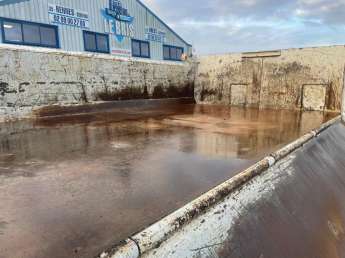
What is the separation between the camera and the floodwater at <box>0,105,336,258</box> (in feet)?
4.36

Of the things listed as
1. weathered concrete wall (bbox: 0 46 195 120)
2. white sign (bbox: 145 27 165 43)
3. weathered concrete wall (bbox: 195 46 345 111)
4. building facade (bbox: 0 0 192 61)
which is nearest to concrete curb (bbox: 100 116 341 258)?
weathered concrete wall (bbox: 0 46 195 120)

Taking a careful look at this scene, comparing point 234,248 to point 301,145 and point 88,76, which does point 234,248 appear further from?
point 88,76

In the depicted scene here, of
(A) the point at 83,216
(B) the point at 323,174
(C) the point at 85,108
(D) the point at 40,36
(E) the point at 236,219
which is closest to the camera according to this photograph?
(A) the point at 83,216

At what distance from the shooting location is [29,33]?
9328 mm

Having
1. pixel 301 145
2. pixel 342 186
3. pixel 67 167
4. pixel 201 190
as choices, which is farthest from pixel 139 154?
pixel 342 186

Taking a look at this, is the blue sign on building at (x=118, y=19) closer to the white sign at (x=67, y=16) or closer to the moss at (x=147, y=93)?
the white sign at (x=67, y=16)

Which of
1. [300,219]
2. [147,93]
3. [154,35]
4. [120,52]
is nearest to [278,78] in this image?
[147,93]

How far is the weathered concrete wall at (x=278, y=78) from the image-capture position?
654 cm

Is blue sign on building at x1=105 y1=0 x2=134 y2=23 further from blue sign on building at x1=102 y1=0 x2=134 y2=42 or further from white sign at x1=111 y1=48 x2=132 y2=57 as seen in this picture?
white sign at x1=111 y1=48 x2=132 y2=57

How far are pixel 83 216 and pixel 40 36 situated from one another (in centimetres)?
995

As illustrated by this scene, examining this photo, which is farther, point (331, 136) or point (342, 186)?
point (331, 136)

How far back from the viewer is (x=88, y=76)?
257 inches

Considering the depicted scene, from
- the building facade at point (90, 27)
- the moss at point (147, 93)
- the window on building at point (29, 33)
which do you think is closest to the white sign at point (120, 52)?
the building facade at point (90, 27)

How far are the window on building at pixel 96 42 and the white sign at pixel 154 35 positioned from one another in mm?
2673
